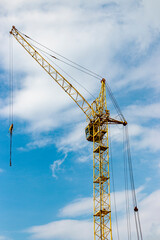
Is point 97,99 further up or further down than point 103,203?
further up

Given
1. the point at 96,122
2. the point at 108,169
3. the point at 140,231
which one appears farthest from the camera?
the point at 96,122

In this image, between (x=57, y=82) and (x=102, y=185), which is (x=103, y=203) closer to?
(x=102, y=185)

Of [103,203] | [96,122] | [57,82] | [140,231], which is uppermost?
[57,82]

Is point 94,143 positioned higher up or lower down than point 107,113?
lower down

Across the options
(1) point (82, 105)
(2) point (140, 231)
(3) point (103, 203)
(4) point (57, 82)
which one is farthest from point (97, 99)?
(2) point (140, 231)

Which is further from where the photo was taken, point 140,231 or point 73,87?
point 73,87

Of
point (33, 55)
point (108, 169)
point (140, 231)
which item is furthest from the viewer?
point (33, 55)

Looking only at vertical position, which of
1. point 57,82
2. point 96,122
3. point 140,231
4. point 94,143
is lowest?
point 140,231

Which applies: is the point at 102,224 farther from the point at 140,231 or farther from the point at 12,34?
the point at 12,34

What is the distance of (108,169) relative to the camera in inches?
2899

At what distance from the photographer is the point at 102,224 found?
6856 cm

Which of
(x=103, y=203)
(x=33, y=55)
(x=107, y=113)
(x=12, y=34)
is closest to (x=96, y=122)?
(x=107, y=113)

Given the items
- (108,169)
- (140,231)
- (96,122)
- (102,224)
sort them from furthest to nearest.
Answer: (96,122), (108,169), (102,224), (140,231)

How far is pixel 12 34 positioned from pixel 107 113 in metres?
35.1
